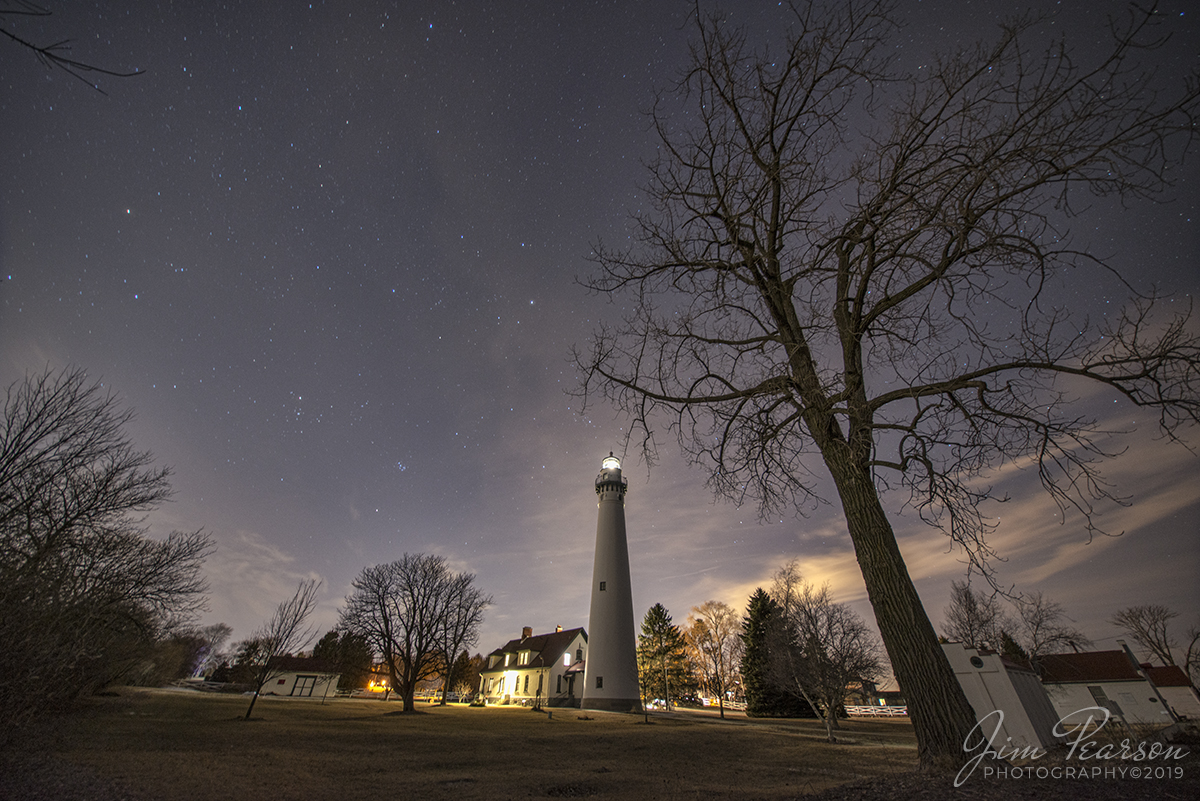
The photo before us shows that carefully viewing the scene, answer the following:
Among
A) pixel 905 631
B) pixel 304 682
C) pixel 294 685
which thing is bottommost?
pixel 905 631

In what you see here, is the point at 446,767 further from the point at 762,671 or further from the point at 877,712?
Answer: the point at 877,712

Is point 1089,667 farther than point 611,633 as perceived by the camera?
No

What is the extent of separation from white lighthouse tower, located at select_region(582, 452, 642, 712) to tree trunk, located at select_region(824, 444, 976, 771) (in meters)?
32.0

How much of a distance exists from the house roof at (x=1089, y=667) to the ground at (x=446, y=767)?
24.6 meters

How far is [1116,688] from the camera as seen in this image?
2900cm

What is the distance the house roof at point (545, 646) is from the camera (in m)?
44.4

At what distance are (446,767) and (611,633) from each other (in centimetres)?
2418

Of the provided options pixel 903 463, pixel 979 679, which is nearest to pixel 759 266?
pixel 903 463

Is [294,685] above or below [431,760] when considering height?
above

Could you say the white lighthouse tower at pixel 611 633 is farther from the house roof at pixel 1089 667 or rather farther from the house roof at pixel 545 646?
the house roof at pixel 1089 667

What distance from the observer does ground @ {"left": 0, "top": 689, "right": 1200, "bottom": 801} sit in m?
4.30

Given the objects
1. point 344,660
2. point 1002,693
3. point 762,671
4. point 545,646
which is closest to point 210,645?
point 344,660

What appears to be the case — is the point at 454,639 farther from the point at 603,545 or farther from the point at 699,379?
the point at 699,379

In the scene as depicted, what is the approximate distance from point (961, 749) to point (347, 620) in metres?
37.4
